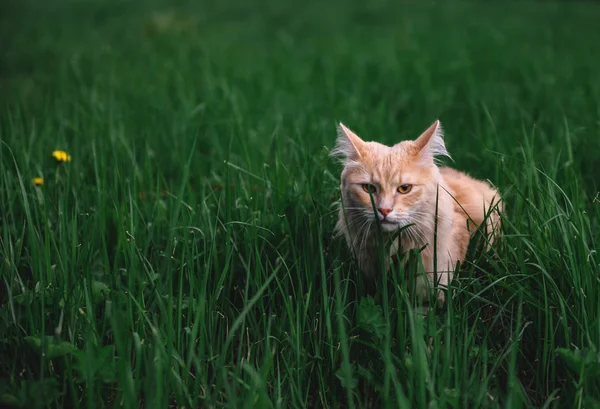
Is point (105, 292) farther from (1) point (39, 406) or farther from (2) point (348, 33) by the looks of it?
(2) point (348, 33)

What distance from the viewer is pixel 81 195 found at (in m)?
3.07

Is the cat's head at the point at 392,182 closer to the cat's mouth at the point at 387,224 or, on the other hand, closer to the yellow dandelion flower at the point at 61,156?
the cat's mouth at the point at 387,224

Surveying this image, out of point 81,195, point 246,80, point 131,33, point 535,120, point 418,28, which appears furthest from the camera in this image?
point 131,33

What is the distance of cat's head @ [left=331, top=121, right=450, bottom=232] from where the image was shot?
235cm

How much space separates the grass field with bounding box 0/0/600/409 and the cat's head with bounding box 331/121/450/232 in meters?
0.20

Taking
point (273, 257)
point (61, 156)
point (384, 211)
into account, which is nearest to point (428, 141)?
point (384, 211)

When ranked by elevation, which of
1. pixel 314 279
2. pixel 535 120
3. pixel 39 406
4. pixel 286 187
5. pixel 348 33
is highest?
pixel 348 33

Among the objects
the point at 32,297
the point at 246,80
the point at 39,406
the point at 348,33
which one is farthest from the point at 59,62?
the point at 39,406

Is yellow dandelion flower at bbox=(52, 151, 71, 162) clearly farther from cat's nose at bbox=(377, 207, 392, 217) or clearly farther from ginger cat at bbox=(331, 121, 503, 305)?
cat's nose at bbox=(377, 207, 392, 217)

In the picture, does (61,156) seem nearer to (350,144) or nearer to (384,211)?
(350,144)

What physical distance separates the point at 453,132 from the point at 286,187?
1.90 metres

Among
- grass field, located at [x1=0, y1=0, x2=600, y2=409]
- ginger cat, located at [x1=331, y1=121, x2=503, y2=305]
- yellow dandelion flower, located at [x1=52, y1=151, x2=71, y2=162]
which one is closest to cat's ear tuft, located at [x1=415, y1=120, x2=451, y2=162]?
ginger cat, located at [x1=331, y1=121, x2=503, y2=305]

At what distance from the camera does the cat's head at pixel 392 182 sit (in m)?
2.35

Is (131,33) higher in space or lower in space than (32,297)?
higher
